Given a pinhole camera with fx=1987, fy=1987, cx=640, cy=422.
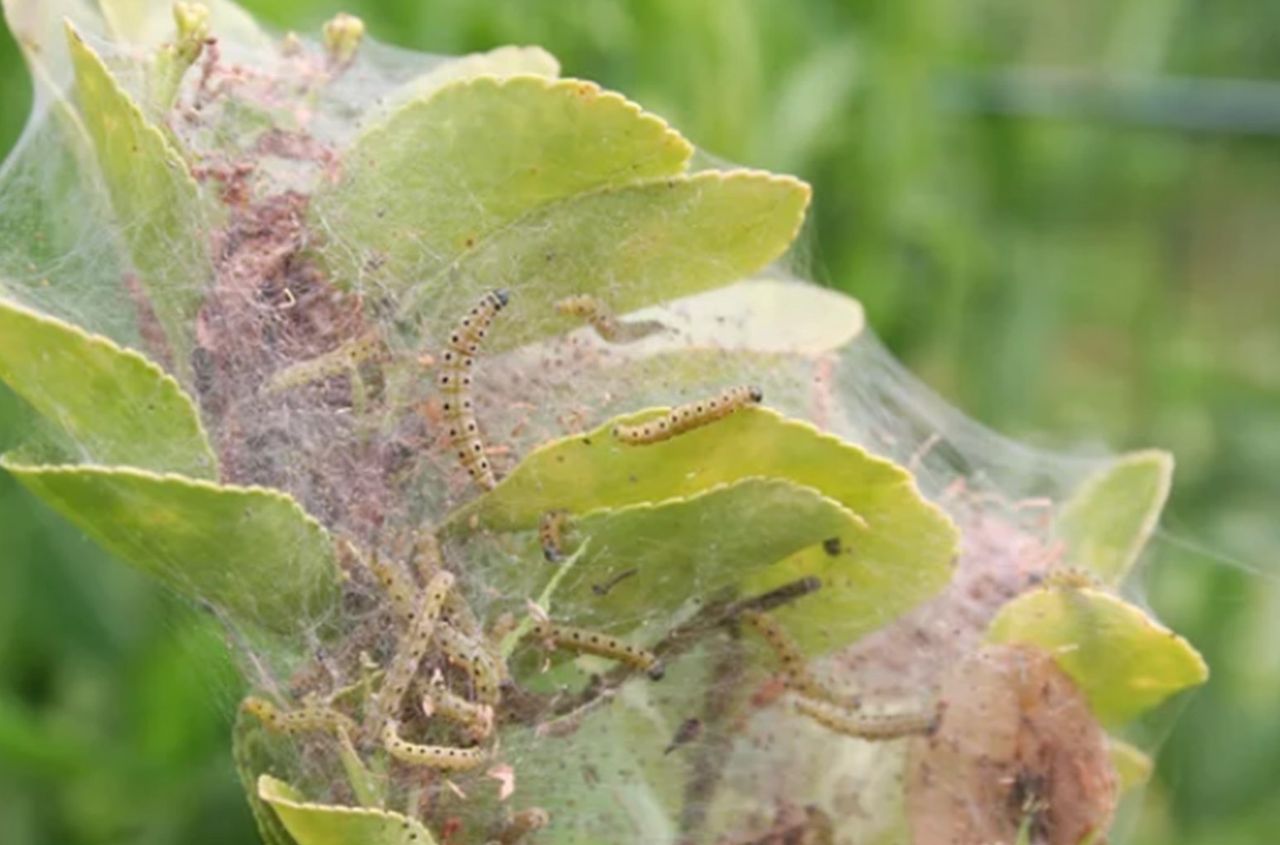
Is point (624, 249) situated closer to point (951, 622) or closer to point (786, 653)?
point (786, 653)

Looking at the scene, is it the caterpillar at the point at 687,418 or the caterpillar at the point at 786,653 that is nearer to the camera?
the caterpillar at the point at 687,418

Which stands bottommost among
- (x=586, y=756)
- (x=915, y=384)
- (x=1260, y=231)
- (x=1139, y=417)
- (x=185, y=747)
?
(x=1260, y=231)

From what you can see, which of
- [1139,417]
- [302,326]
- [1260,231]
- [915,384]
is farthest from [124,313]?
[1260,231]

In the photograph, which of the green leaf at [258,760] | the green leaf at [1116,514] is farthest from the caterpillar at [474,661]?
the green leaf at [1116,514]

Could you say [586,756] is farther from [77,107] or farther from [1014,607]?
[77,107]

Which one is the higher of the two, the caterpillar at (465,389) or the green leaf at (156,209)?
the green leaf at (156,209)

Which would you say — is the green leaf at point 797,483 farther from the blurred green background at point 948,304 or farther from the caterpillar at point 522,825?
the blurred green background at point 948,304
